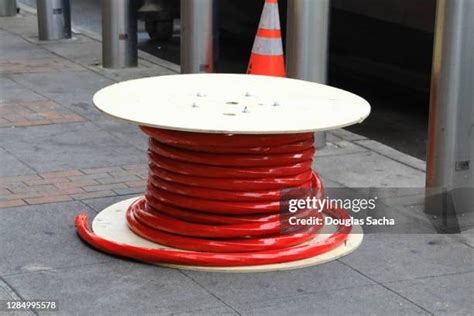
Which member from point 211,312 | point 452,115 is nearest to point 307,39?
point 452,115

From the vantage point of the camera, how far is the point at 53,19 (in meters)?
12.1

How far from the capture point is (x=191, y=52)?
9.69 m

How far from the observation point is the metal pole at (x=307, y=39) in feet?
25.7

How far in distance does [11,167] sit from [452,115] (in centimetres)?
304

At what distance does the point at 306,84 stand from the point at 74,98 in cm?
332

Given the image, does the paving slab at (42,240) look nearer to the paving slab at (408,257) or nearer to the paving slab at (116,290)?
the paving slab at (116,290)

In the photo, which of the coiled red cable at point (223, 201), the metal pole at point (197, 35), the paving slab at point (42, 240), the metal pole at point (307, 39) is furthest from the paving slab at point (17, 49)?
the coiled red cable at point (223, 201)

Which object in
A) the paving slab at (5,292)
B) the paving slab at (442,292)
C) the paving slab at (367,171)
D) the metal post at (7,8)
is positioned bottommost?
the paving slab at (367,171)

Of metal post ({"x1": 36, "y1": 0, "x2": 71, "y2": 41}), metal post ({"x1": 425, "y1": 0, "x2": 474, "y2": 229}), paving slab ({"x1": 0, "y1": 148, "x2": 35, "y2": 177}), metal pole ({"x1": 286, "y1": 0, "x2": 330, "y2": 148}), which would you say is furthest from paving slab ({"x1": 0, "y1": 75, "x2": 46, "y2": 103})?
metal post ({"x1": 425, "y1": 0, "x2": 474, "y2": 229})

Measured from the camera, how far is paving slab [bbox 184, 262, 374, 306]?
5.30m

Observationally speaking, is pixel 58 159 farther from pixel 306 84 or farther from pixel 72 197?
pixel 306 84

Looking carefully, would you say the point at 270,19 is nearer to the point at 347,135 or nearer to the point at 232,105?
the point at 347,135

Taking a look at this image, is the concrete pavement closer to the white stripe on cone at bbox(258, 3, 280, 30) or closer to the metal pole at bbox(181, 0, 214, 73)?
the white stripe on cone at bbox(258, 3, 280, 30)

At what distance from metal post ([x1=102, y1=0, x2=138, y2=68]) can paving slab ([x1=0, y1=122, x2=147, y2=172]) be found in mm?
2307
